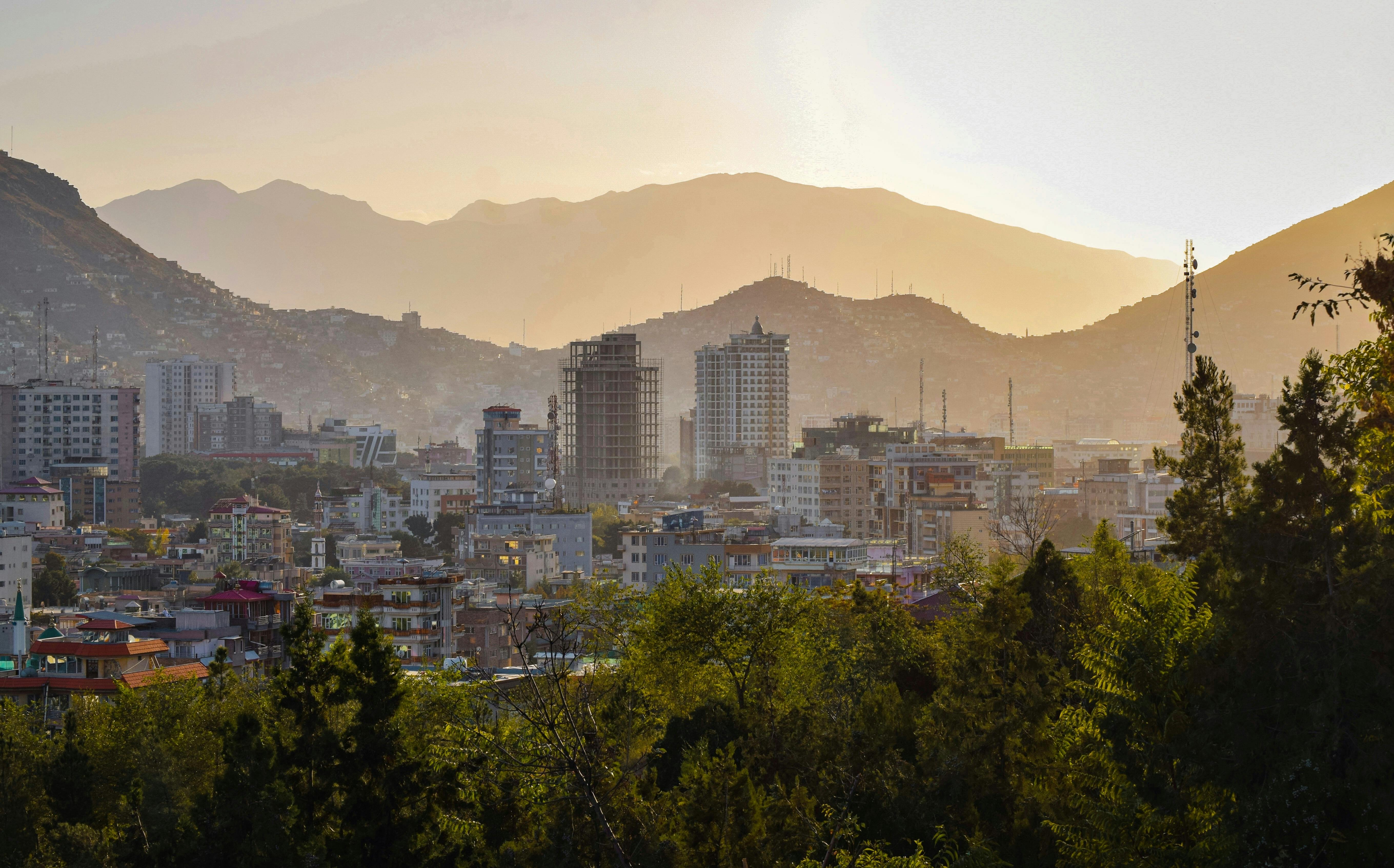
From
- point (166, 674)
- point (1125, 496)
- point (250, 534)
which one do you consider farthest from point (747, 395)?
point (166, 674)

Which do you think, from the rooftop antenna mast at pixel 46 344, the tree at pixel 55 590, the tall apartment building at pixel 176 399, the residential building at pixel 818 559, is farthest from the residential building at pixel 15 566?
the tall apartment building at pixel 176 399

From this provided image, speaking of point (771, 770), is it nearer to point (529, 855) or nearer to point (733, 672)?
point (733, 672)

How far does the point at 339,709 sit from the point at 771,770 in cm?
304

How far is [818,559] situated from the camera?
127 feet

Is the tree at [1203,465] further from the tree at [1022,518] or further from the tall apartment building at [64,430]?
the tall apartment building at [64,430]

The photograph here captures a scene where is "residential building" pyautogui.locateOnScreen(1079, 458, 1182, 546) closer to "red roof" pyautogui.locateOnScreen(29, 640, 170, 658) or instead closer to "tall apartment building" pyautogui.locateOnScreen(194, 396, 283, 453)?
"red roof" pyautogui.locateOnScreen(29, 640, 170, 658)

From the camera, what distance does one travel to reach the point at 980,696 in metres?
10.2

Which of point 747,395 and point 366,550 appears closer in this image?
point 366,550

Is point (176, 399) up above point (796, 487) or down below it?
above

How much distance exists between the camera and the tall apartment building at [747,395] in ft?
290

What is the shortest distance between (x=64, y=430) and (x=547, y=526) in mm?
32911

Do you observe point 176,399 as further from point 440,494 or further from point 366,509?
point 440,494

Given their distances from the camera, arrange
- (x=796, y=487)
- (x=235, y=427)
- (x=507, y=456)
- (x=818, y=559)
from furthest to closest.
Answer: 1. (x=235, y=427)
2. (x=507, y=456)
3. (x=796, y=487)
4. (x=818, y=559)

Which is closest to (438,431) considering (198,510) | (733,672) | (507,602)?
(198,510)
